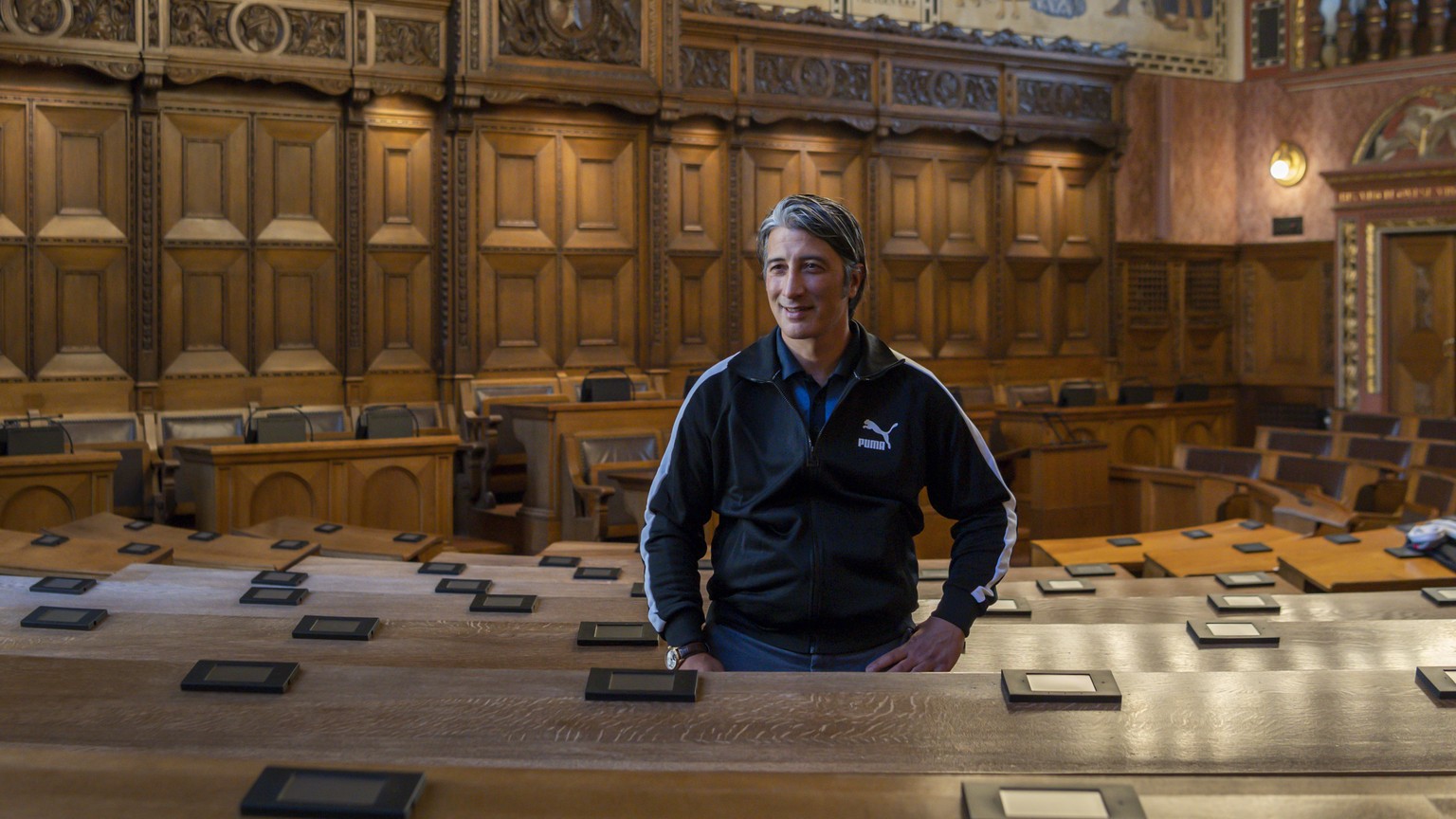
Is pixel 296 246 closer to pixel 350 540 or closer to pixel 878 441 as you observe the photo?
pixel 350 540

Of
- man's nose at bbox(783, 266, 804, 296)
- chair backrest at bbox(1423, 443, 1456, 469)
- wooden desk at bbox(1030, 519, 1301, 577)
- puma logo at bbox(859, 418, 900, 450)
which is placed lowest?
wooden desk at bbox(1030, 519, 1301, 577)

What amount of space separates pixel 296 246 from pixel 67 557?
6.43 meters

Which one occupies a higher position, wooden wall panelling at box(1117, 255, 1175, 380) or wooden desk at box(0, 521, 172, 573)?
wooden wall panelling at box(1117, 255, 1175, 380)

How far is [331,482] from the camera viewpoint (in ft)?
26.1

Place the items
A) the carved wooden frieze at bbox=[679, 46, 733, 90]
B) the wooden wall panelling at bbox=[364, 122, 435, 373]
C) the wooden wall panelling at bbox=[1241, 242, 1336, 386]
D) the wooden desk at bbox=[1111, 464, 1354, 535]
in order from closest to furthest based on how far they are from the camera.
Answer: the wooden desk at bbox=[1111, 464, 1354, 535] < the wooden wall panelling at bbox=[364, 122, 435, 373] < the carved wooden frieze at bbox=[679, 46, 733, 90] < the wooden wall panelling at bbox=[1241, 242, 1336, 386]

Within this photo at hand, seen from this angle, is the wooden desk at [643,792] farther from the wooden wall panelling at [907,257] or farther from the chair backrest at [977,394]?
the wooden wall panelling at [907,257]

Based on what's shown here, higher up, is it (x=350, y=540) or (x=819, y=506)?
(x=819, y=506)

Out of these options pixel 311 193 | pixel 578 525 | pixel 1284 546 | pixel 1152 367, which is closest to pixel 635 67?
pixel 311 193

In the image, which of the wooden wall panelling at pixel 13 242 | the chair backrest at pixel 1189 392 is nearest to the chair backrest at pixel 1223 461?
the chair backrest at pixel 1189 392

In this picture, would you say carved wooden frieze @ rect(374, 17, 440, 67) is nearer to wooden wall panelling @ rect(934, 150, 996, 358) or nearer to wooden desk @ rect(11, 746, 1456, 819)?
wooden wall panelling @ rect(934, 150, 996, 358)

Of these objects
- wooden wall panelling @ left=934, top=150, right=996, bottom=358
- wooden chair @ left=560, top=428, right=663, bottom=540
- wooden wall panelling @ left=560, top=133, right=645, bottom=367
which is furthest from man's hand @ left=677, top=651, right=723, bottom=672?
wooden wall panelling @ left=934, top=150, right=996, bottom=358

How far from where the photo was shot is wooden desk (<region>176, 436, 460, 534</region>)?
25.1ft

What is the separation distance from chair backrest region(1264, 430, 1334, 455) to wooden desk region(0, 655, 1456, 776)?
7624 mm

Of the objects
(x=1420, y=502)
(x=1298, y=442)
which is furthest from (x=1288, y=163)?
(x=1420, y=502)
